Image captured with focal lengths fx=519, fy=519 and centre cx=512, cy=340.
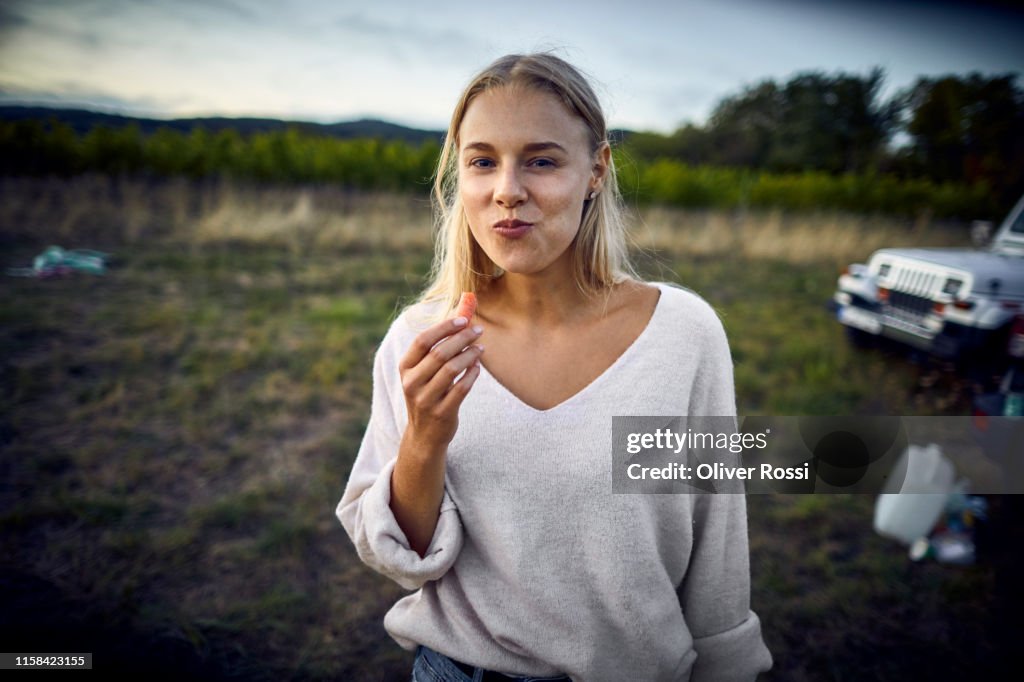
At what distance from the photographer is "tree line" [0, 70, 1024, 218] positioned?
11.2 metres

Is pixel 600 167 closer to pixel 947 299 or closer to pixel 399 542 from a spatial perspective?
pixel 399 542

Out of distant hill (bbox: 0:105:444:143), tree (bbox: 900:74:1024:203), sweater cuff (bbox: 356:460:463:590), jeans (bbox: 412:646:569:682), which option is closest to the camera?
sweater cuff (bbox: 356:460:463:590)

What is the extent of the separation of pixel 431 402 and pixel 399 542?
368 mm

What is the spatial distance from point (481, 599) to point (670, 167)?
712 inches

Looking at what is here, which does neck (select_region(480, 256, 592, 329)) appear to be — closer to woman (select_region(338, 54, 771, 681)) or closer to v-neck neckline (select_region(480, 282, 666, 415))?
woman (select_region(338, 54, 771, 681))

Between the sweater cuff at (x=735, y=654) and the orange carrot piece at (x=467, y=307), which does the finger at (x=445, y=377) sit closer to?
the orange carrot piece at (x=467, y=307)

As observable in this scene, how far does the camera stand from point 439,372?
1.03 meters

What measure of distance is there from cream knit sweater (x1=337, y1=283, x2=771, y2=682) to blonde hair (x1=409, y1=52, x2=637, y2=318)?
0.23 metres

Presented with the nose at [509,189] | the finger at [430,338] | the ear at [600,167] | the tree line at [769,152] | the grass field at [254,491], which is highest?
the tree line at [769,152]

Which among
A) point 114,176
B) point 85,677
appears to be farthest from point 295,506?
point 114,176

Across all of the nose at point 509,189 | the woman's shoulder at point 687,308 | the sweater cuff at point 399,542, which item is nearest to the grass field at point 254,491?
the woman's shoulder at point 687,308

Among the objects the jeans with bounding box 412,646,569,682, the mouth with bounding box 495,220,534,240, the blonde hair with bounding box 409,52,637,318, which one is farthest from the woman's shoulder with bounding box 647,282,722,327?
the jeans with bounding box 412,646,569,682

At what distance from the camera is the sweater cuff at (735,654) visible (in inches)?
50.2

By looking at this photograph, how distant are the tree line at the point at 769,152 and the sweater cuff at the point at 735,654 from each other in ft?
4.69
